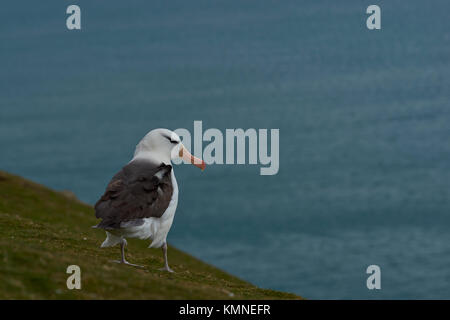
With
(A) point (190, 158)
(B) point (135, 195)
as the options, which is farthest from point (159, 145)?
(B) point (135, 195)

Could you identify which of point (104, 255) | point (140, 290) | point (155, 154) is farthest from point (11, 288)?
point (104, 255)

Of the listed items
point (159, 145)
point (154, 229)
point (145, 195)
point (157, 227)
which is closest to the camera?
point (145, 195)

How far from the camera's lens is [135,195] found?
19469mm

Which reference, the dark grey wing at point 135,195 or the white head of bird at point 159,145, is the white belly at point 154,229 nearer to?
the dark grey wing at point 135,195

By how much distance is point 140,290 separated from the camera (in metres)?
17.5

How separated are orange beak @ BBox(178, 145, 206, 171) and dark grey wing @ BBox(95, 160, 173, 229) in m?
1.46

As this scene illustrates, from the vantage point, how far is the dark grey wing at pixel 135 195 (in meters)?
Result: 19.0

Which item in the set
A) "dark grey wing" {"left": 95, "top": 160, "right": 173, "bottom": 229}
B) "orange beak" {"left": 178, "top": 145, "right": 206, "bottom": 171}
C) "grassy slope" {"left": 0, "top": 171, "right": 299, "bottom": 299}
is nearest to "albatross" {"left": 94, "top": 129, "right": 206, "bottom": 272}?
"dark grey wing" {"left": 95, "top": 160, "right": 173, "bottom": 229}

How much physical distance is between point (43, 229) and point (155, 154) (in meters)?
11.8

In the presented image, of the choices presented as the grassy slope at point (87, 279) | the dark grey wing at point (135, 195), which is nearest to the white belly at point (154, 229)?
the dark grey wing at point (135, 195)

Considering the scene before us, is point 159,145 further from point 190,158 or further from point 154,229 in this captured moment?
point 154,229

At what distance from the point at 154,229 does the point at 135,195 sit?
47.4 inches
